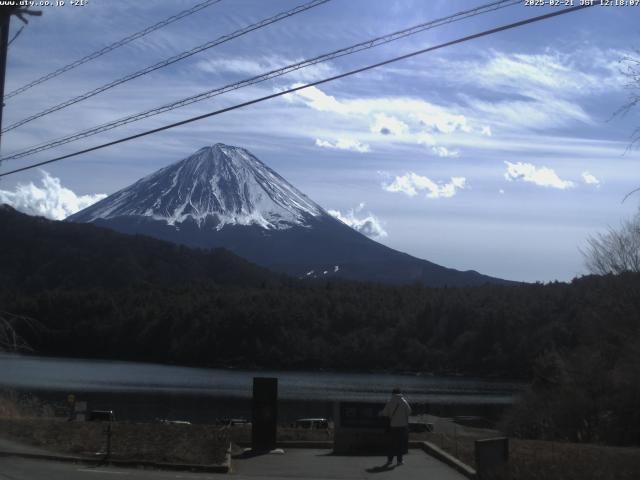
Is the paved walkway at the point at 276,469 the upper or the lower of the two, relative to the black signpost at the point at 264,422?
lower

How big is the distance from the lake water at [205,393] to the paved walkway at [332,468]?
23790 millimetres

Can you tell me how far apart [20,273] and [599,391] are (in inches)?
7093

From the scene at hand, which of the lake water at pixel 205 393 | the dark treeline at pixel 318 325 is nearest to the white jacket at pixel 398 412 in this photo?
the lake water at pixel 205 393

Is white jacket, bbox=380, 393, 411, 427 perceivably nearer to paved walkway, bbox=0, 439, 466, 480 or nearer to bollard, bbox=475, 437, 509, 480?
paved walkway, bbox=0, 439, 466, 480

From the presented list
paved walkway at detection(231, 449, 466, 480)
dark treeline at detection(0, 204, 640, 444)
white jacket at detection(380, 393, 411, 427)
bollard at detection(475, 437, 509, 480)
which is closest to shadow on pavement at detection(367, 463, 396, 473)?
paved walkway at detection(231, 449, 466, 480)

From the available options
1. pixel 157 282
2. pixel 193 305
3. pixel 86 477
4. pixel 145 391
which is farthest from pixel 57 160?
pixel 157 282

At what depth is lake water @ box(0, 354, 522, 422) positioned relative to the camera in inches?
2076

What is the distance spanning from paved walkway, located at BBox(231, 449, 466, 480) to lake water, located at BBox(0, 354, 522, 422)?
2379 cm

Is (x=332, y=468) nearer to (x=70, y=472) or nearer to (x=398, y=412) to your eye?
(x=398, y=412)

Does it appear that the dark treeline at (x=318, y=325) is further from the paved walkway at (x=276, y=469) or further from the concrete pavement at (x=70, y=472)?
the concrete pavement at (x=70, y=472)

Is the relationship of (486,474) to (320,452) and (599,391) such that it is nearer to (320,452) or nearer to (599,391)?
(320,452)

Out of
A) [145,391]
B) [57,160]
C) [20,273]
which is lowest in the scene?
[145,391]

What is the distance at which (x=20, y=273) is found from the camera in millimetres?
196875

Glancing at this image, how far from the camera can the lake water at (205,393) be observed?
52719 mm
